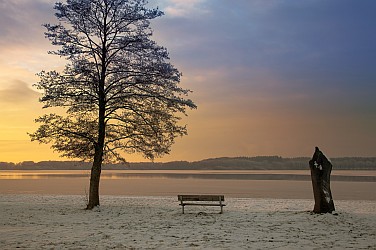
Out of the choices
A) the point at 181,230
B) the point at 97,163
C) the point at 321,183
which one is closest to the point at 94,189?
the point at 97,163

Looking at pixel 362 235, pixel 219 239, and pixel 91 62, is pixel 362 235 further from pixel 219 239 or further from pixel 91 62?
pixel 91 62

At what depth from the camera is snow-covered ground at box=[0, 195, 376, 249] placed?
40.1ft

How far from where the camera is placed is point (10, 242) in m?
12.5

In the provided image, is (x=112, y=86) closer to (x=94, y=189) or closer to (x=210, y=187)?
(x=94, y=189)

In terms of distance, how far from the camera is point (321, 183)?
19.0 meters

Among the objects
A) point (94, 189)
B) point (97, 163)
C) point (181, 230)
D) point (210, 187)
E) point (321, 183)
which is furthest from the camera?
point (210, 187)

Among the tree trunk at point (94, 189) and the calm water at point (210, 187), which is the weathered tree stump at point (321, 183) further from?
the calm water at point (210, 187)

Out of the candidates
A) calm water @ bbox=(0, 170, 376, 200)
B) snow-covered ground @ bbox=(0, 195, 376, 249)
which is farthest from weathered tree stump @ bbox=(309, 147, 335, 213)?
calm water @ bbox=(0, 170, 376, 200)

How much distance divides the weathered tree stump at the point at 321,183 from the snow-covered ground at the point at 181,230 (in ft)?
2.24

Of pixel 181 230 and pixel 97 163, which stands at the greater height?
pixel 97 163

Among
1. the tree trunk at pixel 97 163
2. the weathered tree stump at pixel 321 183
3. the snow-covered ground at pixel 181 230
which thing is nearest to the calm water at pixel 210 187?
the tree trunk at pixel 97 163

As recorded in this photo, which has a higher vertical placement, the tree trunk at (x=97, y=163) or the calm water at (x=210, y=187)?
the tree trunk at (x=97, y=163)

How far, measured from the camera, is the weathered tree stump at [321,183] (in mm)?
18453

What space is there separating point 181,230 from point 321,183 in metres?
7.44
